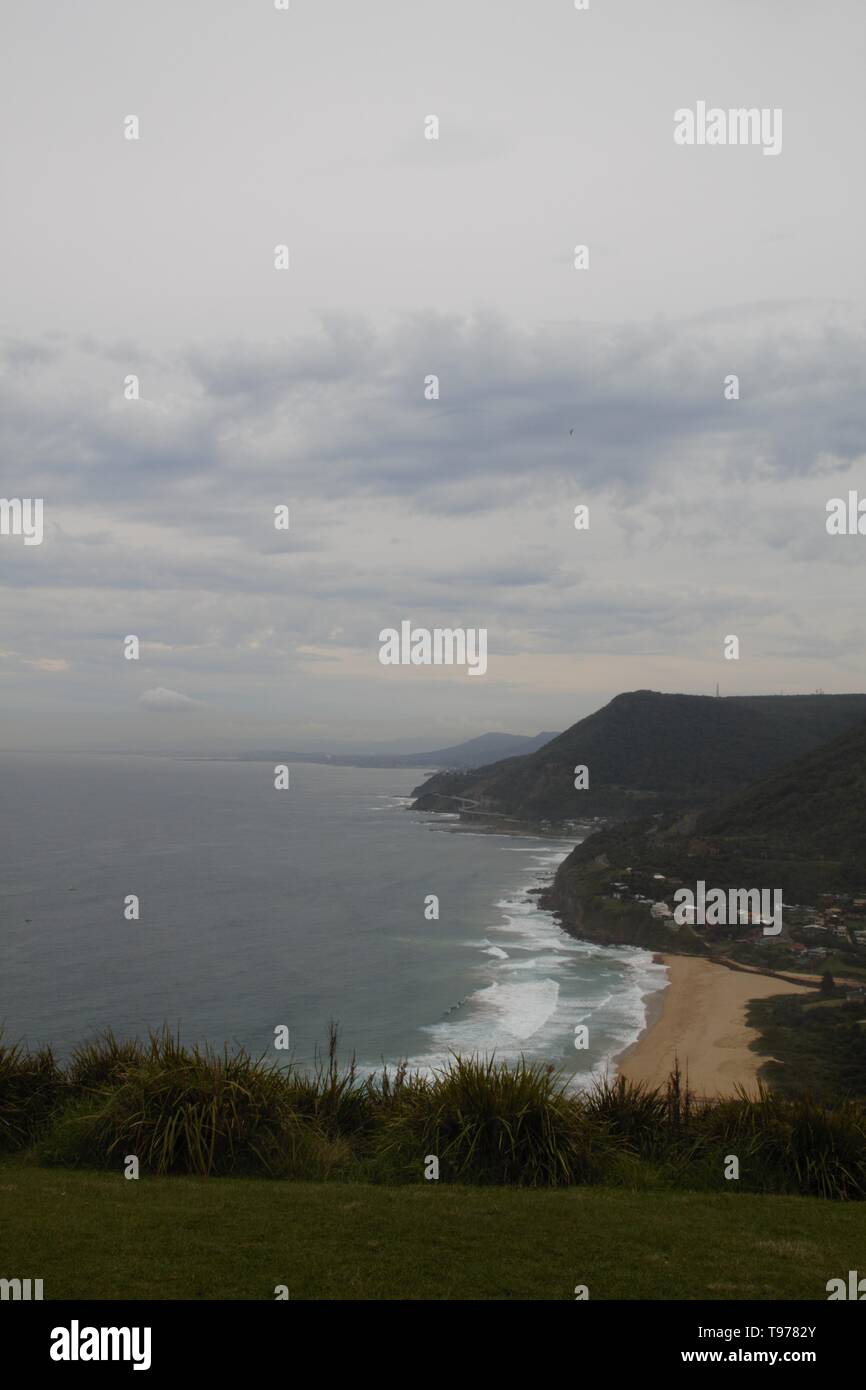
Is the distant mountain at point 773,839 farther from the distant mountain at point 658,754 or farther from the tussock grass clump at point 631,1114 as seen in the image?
the tussock grass clump at point 631,1114

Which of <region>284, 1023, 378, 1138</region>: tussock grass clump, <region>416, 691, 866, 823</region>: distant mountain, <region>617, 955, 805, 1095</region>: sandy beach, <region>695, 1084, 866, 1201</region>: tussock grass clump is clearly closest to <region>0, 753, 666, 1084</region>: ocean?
<region>617, 955, 805, 1095</region>: sandy beach

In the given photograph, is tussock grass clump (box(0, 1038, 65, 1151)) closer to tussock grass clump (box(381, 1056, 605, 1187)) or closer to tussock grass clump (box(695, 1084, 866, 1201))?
tussock grass clump (box(381, 1056, 605, 1187))

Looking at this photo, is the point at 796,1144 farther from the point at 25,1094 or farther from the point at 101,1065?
the point at 25,1094

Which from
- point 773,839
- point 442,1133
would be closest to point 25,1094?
point 442,1133

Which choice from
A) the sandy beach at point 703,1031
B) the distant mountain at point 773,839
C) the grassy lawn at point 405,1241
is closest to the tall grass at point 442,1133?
the grassy lawn at point 405,1241

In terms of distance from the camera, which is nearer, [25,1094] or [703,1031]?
[25,1094]
